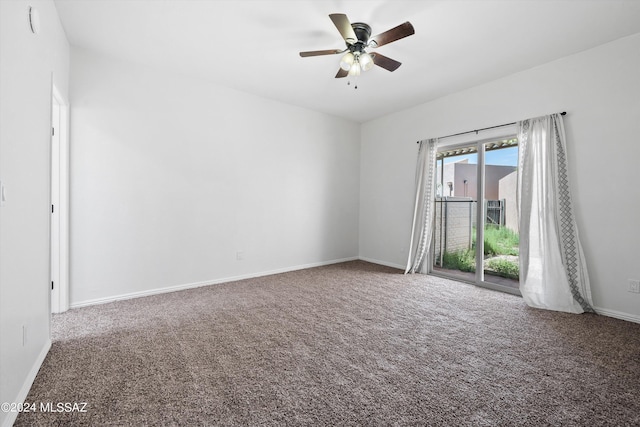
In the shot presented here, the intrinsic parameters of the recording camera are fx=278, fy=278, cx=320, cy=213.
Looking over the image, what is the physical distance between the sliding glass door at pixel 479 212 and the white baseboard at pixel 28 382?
4.57 meters

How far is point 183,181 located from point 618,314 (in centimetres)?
505

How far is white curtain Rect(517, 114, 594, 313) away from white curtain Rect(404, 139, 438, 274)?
1.22 meters

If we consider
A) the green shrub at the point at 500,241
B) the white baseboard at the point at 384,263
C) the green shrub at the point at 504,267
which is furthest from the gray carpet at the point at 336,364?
Result: the white baseboard at the point at 384,263

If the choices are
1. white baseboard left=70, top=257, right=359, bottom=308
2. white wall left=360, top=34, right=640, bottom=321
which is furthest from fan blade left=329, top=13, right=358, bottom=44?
white baseboard left=70, top=257, right=359, bottom=308

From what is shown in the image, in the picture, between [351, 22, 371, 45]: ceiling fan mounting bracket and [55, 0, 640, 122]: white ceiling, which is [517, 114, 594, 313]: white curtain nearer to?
[55, 0, 640, 122]: white ceiling

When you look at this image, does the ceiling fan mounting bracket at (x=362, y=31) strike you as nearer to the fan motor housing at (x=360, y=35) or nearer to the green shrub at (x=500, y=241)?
the fan motor housing at (x=360, y=35)

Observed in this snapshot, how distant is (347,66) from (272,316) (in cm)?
255

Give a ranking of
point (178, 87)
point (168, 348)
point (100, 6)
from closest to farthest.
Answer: point (168, 348), point (100, 6), point (178, 87)

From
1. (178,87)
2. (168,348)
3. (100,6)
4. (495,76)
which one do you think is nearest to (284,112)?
(178,87)

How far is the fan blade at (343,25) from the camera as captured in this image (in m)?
2.07

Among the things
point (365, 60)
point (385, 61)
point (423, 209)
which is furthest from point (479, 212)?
point (365, 60)

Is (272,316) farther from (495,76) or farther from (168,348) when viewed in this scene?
(495,76)

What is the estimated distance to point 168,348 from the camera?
2158 millimetres

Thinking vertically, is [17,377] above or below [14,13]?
below
